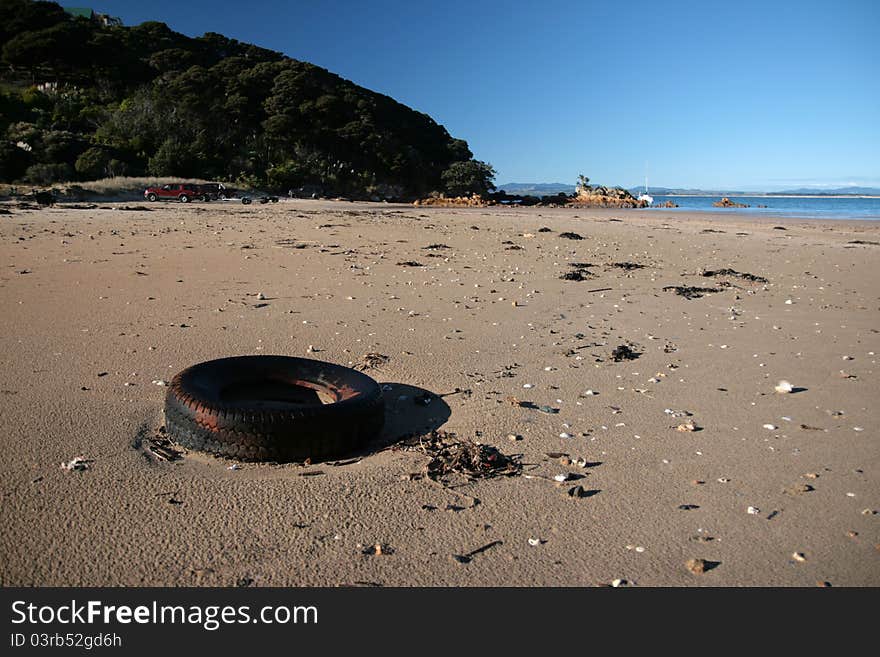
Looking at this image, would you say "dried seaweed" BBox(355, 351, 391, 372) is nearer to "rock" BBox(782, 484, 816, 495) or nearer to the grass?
"rock" BBox(782, 484, 816, 495)

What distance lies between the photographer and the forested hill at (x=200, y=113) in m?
46.1

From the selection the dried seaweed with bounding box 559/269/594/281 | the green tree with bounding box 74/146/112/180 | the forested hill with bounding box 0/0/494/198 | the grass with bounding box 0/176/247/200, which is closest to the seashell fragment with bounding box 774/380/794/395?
the dried seaweed with bounding box 559/269/594/281

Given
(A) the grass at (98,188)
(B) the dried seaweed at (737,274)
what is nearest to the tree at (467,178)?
(A) the grass at (98,188)

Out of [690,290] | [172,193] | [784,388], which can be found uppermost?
[172,193]

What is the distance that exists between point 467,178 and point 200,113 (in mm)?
24035

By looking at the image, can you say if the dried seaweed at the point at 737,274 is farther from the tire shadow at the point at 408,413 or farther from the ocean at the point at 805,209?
the ocean at the point at 805,209

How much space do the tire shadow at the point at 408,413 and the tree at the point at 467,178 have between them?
54262mm

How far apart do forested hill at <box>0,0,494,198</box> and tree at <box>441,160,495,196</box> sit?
12 cm

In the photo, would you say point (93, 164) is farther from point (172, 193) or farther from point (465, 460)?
point (465, 460)

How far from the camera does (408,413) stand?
492 cm

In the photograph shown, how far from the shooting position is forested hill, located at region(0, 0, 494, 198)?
46125mm

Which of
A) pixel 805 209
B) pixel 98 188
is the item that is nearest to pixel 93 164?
pixel 98 188

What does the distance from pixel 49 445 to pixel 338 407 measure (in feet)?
6.05
